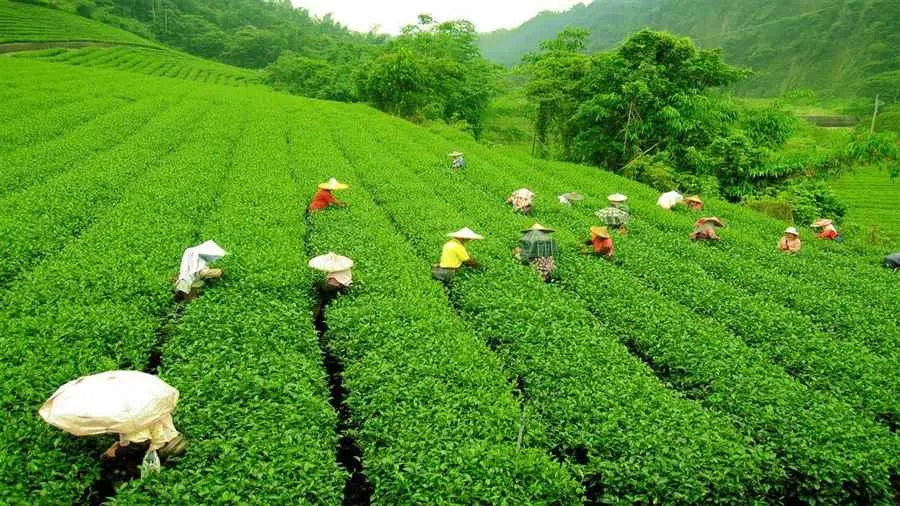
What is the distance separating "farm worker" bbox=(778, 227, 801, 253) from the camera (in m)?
17.0

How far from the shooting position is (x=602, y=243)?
15.3m

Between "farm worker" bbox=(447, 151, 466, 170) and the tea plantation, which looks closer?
the tea plantation

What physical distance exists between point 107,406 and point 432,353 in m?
4.85

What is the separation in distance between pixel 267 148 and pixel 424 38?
31.0 metres

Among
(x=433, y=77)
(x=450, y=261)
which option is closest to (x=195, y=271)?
(x=450, y=261)

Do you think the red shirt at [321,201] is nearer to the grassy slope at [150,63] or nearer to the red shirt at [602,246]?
the red shirt at [602,246]

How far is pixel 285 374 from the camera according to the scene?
28.8 feet

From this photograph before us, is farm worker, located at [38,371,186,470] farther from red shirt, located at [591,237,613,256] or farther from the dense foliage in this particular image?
the dense foliage

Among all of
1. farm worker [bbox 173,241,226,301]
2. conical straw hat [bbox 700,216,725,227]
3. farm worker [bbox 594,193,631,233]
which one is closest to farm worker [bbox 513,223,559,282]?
farm worker [bbox 594,193,631,233]

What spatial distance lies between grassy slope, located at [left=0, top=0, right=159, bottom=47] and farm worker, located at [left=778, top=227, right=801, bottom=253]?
66.3m

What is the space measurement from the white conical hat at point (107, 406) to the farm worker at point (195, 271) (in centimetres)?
414

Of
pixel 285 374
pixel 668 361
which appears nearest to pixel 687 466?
pixel 668 361

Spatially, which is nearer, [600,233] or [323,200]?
[600,233]

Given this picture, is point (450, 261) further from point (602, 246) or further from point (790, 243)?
point (790, 243)
